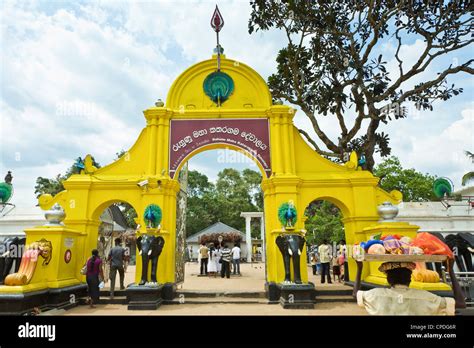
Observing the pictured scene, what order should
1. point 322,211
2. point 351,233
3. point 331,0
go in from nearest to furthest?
point 351,233
point 331,0
point 322,211

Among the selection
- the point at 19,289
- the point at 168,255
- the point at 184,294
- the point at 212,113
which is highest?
the point at 212,113

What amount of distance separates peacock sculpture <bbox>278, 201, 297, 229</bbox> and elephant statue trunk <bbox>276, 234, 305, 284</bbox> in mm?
343

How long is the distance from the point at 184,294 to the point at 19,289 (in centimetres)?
394

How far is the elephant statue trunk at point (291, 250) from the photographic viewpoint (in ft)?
25.2

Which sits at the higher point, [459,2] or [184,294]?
[459,2]

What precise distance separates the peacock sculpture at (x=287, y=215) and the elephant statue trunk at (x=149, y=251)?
10.9 ft

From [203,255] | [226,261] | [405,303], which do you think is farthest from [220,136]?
[405,303]

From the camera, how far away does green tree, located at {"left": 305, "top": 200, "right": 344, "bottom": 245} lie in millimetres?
19516

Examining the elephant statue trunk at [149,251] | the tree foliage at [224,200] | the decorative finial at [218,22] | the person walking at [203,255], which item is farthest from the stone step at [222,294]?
the tree foliage at [224,200]
